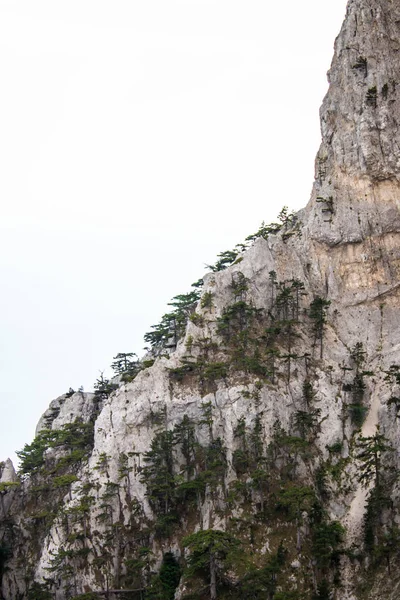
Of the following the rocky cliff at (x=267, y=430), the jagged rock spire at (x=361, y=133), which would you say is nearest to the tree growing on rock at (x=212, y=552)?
the rocky cliff at (x=267, y=430)

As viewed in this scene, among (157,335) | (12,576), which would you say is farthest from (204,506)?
(157,335)

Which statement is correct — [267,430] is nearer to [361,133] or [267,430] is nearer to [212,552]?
[212,552]

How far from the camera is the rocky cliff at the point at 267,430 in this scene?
6581cm

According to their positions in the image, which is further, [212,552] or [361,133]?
[361,133]

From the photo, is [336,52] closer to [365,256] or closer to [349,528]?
[365,256]

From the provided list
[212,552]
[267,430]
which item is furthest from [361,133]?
[212,552]

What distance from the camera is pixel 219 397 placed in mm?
80562

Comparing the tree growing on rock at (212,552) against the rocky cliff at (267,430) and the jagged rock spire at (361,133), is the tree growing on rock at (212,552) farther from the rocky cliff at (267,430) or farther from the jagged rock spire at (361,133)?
the jagged rock spire at (361,133)

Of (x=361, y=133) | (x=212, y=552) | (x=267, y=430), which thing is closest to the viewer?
(x=212, y=552)

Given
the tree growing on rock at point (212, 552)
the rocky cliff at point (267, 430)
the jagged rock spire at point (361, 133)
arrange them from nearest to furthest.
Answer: the tree growing on rock at point (212, 552) → the rocky cliff at point (267, 430) → the jagged rock spire at point (361, 133)

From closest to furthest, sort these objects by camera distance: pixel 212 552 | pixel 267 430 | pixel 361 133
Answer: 1. pixel 212 552
2. pixel 267 430
3. pixel 361 133

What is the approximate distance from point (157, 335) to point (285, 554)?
44.5 meters

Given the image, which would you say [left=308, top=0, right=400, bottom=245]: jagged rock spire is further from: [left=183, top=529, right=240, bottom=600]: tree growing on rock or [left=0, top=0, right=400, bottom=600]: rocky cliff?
[left=183, top=529, right=240, bottom=600]: tree growing on rock

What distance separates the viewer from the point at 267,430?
3022 inches
